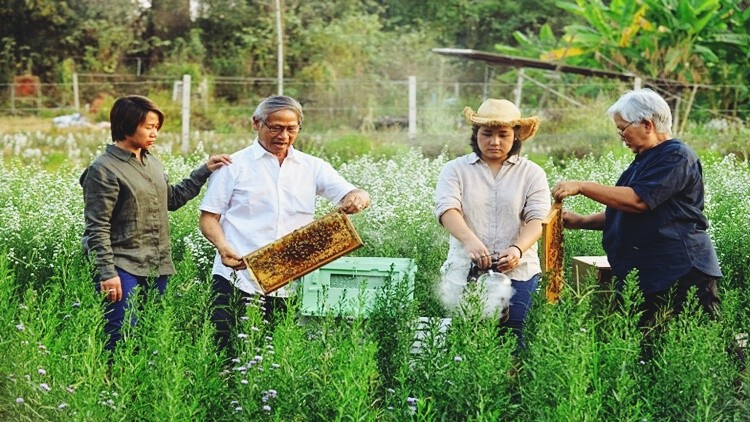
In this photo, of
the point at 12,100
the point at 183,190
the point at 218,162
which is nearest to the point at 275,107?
the point at 218,162

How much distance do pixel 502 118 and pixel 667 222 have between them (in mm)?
972

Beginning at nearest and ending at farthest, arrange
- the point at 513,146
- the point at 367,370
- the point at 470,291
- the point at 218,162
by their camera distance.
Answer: the point at 367,370, the point at 470,291, the point at 513,146, the point at 218,162

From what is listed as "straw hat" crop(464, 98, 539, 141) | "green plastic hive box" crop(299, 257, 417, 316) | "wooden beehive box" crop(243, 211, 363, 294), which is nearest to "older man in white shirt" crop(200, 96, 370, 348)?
"wooden beehive box" crop(243, 211, 363, 294)

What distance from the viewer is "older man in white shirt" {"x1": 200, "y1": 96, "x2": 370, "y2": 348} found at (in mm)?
5254

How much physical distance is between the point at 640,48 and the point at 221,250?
50.6 ft

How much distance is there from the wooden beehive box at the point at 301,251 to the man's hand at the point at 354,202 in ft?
0.27

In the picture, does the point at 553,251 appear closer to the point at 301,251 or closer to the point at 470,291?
the point at 470,291

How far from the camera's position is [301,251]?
16.8ft

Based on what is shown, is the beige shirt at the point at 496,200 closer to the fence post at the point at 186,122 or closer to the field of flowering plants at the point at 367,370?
the field of flowering plants at the point at 367,370

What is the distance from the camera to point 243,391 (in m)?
4.16

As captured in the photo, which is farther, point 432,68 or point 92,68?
point 432,68

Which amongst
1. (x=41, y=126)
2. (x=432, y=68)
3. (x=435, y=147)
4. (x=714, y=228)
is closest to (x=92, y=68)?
(x=41, y=126)

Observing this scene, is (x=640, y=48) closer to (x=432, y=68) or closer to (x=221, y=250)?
(x=432, y=68)

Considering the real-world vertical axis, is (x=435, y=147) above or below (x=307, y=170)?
below
